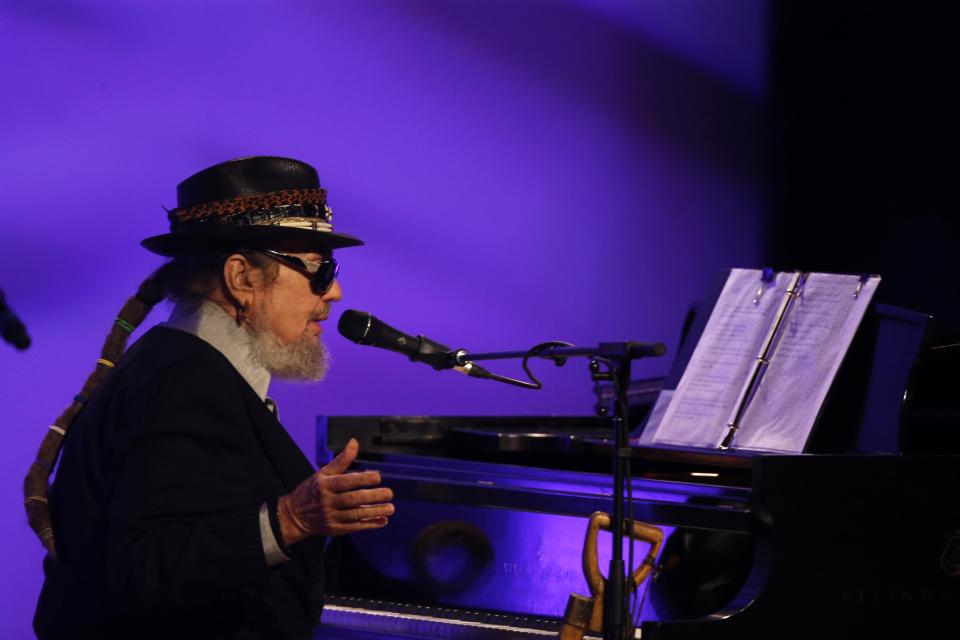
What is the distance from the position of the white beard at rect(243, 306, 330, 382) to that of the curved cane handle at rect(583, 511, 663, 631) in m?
0.64

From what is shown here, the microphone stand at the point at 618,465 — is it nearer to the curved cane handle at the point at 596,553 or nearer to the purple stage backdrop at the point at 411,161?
the curved cane handle at the point at 596,553

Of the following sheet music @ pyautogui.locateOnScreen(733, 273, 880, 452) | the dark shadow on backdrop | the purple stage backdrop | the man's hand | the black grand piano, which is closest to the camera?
the man's hand

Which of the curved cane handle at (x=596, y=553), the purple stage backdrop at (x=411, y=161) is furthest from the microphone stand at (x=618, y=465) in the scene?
the purple stage backdrop at (x=411, y=161)

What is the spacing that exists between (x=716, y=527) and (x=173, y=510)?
954mm

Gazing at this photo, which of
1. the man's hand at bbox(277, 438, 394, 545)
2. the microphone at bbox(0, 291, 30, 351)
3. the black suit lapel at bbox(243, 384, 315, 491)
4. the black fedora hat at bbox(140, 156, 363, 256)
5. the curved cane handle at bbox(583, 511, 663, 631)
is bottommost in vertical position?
the curved cane handle at bbox(583, 511, 663, 631)

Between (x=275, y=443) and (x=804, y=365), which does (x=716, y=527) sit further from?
(x=275, y=443)

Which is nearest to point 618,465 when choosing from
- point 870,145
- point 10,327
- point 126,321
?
point 10,327

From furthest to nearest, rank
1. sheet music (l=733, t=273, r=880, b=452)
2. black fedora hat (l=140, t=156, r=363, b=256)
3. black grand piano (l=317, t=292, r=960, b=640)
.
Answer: sheet music (l=733, t=273, r=880, b=452), black fedora hat (l=140, t=156, r=363, b=256), black grand piano (l=317, t=292, r=960, b=640)

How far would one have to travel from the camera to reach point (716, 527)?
2.11m

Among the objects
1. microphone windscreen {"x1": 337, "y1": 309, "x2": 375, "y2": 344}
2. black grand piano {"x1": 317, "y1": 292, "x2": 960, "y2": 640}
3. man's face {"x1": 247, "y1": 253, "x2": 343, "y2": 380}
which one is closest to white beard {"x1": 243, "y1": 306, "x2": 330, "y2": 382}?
man's face {"x1": 247, "y1": 253, "x2": 343, "y2": 380}

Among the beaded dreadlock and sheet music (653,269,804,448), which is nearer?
the beaded dreadlock

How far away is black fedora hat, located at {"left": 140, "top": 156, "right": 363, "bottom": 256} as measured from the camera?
224cm

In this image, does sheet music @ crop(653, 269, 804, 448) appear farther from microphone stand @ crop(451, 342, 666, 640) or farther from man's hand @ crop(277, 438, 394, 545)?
man's hand @ crop(277, 438, 394, 545)

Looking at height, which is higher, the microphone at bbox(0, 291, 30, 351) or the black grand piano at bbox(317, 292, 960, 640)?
the microphone at bbox(0, 291, 30, 351)
